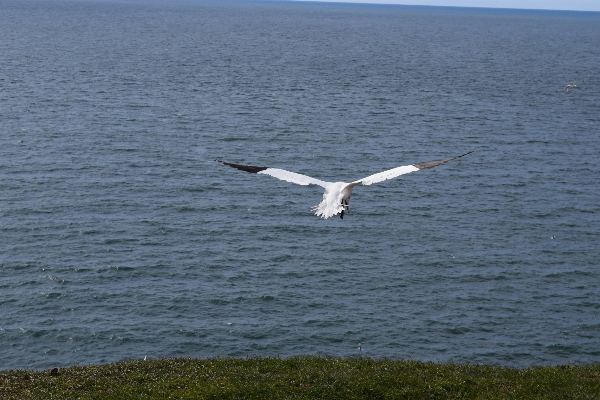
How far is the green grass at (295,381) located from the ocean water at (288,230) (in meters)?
15.9

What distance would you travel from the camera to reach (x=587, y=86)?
140m

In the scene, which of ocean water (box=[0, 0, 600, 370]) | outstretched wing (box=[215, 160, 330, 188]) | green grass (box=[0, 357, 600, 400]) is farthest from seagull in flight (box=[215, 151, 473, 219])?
ocean water (box=[0, 0, 600, 370])

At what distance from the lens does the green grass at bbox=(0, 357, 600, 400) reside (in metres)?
25.1

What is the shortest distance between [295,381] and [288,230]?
37468 mm

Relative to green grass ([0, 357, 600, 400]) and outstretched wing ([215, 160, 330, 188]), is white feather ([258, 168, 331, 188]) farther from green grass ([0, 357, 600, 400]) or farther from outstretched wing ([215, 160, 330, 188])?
green grass ([0, 357, 600, 400])

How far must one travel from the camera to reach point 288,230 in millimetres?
63469

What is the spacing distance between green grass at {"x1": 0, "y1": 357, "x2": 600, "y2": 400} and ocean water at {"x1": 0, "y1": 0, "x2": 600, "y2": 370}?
52.0 ft

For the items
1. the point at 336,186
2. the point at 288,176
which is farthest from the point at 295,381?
the point at 288,176

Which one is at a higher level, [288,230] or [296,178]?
[296,178]

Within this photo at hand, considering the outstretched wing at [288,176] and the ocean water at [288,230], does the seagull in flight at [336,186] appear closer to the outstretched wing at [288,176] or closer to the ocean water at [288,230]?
the outstretched wing at [288,176]

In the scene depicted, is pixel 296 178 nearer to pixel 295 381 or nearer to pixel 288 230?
pixel 295 381

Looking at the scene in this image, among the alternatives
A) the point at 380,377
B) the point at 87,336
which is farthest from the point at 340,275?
the point at 380,377

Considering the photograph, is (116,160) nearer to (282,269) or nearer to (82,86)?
(282,269)

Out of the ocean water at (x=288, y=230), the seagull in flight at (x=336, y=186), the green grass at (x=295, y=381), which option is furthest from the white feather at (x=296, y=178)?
the ocean water at (x=288, y=230)
